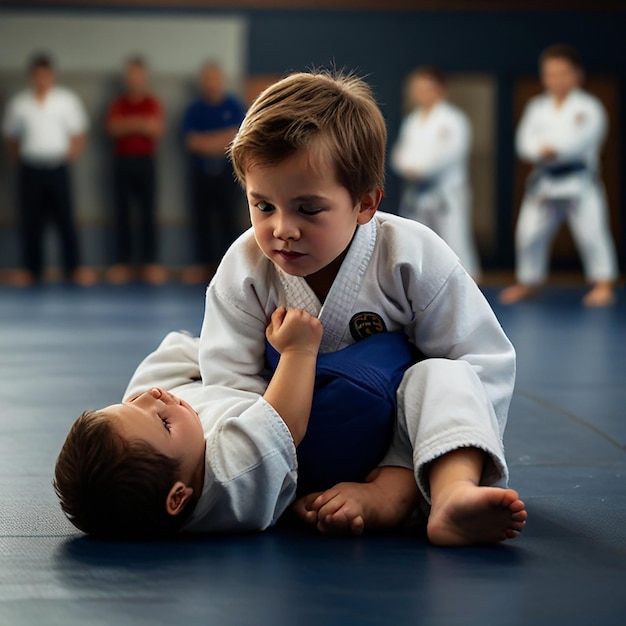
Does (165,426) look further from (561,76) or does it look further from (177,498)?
(561,76)

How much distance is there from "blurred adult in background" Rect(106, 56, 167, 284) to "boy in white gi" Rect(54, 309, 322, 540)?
6.63 metres

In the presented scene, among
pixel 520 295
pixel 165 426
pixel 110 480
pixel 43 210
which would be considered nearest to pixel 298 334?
pixel 165 426

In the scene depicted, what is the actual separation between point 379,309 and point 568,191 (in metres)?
4.79

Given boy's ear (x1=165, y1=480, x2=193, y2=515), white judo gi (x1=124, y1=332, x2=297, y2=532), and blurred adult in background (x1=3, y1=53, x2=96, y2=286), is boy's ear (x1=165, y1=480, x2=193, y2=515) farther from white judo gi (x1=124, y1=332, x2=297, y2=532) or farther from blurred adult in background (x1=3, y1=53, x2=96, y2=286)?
blurred adult in background (x1=3, y1=53, x2=96, y2=286)

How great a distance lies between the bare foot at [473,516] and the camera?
152 cm

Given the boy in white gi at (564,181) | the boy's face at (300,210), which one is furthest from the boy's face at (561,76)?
the boy's face at (300,210)

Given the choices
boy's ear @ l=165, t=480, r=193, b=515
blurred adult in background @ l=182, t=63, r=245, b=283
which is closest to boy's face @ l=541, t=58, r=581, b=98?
blurred adult in background @ l=182, t=63, r=245, b=283

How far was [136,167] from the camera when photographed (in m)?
Result: 8.68

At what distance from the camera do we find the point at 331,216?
1.70 metres

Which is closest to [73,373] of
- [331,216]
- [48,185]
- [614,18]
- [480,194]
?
[331,216]

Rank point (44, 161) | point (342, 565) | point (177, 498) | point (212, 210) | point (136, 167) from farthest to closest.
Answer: point (212, 210) → point (136, 167) → point (44, 161) → point (177, 498) → point (342, 565)

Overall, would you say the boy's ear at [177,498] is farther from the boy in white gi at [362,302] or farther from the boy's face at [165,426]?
the boy in white gi at [362,302]

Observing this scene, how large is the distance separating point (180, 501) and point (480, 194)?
8434 millimetres

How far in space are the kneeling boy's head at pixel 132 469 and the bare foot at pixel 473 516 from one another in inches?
14.4
